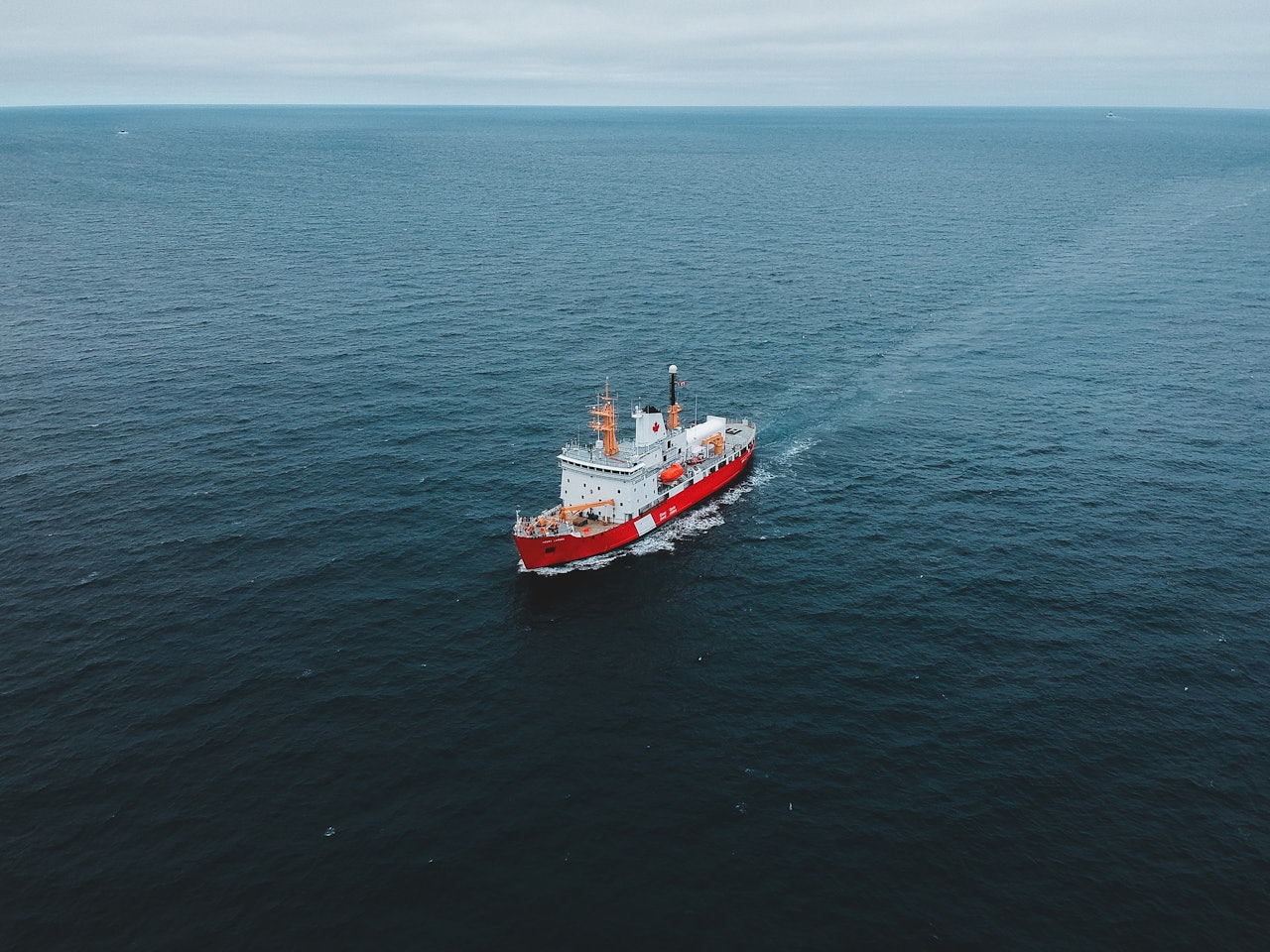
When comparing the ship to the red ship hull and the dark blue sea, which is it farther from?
→ the dark blue sea

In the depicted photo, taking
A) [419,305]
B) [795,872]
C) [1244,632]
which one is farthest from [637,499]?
[419,305]

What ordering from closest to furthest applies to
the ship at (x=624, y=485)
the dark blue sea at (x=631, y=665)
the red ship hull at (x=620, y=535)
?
the dark blue sea at (x=631, y=665), the red ship hull at (x=620, y=535), the ship at (x=624, y=485)

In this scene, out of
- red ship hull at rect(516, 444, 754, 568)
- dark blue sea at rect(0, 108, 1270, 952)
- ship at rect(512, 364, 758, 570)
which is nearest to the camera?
dark blue sea at rect(0, 108, 1270, 952)

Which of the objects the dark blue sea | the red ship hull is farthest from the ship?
the dark blue sea

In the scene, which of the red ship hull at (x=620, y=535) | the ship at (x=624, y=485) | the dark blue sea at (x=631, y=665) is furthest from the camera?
the ship at (x=624, y=485)

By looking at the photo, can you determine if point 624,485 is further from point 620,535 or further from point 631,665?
point 631,665

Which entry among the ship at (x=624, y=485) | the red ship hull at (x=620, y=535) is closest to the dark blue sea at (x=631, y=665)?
the red ship hull at (x=620, y=535)

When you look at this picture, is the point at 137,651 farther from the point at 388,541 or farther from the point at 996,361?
the point at 996,361

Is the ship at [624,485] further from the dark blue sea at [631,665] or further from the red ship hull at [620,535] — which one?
the dark blue sea at [631,665]

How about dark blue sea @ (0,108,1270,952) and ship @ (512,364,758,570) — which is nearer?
dark blue sea @ (0,108,1270,952)
